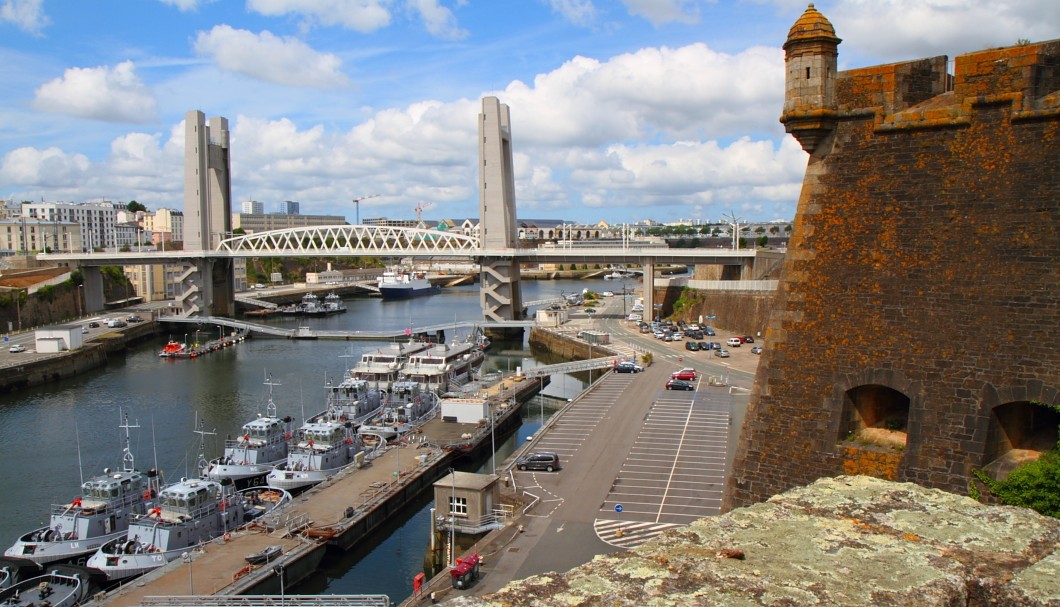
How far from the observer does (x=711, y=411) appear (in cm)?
3253

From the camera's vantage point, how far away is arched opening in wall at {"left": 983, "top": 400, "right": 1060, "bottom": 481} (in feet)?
28.9

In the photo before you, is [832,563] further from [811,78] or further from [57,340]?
[57,340]

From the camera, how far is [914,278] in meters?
9.45

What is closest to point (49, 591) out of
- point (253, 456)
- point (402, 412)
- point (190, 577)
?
point (190, 577)

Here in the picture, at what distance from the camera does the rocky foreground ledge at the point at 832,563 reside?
480cm

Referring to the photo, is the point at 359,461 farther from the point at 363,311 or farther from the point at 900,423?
the point at 363,311

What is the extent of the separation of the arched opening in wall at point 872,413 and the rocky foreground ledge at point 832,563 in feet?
10.4

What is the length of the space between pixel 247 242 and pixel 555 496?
76629 mm

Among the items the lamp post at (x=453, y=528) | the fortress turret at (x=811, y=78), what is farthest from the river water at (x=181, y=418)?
the fortress turret at (x=811, y=78)

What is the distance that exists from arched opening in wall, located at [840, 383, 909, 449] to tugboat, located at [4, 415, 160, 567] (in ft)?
67.5

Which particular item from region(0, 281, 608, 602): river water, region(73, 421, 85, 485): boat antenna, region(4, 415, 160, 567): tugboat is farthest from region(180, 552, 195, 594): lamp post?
region(73, 421, 85, 485): boat antenna

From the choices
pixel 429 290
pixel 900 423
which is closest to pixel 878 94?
pixel 900 423

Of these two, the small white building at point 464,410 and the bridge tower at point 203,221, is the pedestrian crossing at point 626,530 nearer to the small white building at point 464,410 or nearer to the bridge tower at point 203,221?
the small white building at point 464,410

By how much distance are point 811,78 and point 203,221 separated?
274ft
